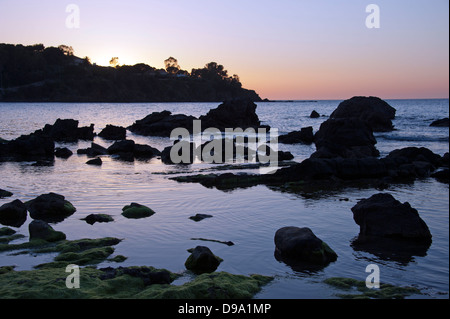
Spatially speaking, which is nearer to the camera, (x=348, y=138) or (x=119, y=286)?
(x=119, y=286)

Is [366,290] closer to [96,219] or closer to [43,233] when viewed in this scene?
[43,233]

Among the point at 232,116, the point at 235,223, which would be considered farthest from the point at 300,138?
the point at 235,223

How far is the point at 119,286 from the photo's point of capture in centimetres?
1164

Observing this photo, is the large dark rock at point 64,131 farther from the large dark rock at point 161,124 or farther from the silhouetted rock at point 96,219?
the silhouetted rock at point 96,219

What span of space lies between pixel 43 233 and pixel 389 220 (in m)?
12.5

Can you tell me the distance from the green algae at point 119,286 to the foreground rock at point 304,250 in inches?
Result: 68.3

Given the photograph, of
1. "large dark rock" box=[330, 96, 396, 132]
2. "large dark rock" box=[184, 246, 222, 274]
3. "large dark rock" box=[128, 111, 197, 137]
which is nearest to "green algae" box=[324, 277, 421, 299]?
"large dark rock" box=[184, 246, 222, 274]

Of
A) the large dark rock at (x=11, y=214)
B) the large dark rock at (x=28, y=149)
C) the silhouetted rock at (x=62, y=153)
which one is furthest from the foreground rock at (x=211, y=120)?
the large dark rock at (x=11, y=214)

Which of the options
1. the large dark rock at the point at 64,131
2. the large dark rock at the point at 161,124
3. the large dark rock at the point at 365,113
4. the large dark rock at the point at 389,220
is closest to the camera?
the large dark rock at the point at 389,220

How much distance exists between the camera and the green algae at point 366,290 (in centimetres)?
1127

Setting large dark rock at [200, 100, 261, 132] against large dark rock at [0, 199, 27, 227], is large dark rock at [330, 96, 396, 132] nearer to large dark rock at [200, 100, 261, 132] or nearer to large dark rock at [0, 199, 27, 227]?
large dark rock at [200, 100, 261, 132]

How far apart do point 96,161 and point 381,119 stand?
175 feet

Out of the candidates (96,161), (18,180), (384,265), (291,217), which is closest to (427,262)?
(384,265)

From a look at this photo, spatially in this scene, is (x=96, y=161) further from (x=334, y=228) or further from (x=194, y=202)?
(x=334, y=228)
